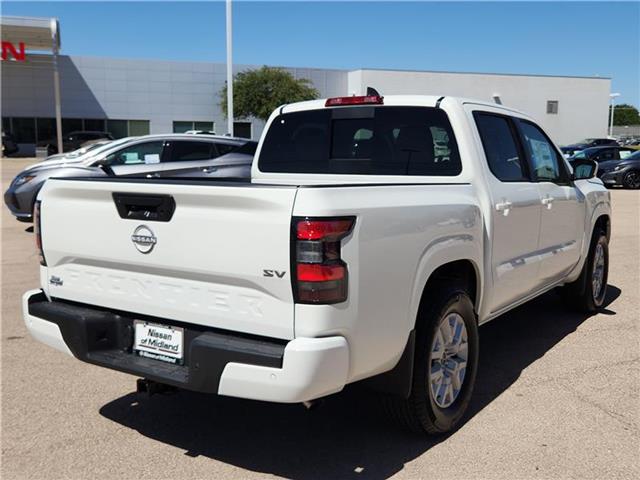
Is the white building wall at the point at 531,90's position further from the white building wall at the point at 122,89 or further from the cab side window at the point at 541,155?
the cab side window at the point at 541,155

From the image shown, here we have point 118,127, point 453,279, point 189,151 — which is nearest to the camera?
point 453,279

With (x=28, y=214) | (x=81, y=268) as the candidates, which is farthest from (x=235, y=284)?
(x=28, y=214)

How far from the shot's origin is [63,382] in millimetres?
4473

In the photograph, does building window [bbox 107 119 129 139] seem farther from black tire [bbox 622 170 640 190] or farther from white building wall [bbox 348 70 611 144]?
black tire [bbox 622 170 640 190]

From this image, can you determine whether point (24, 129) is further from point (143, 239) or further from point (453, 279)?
point (453, 279)

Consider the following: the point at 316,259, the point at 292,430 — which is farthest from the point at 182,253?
the point at 292,430

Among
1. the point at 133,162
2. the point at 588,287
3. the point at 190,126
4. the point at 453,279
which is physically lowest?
the point at 588,287

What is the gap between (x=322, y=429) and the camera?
12.3ft

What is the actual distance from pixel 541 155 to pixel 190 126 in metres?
47.5

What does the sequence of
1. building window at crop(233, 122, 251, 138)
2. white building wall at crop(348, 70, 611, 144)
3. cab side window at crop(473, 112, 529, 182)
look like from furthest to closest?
white building wall at crop(348, 70, 611, 144) < building window at crop(233, 122, 251, 138) < cab side window at crop(473, 112, 529, 182)

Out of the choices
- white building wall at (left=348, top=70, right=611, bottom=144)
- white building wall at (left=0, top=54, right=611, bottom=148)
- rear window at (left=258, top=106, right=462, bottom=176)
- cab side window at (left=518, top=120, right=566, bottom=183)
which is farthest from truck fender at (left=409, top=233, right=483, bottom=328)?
white building wall at (left=348, top=70, right=611, bottom=144)

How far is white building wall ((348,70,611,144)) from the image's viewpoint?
1965 inches

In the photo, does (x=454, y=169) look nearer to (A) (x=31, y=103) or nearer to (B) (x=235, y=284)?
(B) (x=235, y=284)

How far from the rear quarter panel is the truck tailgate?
16 centimetres
